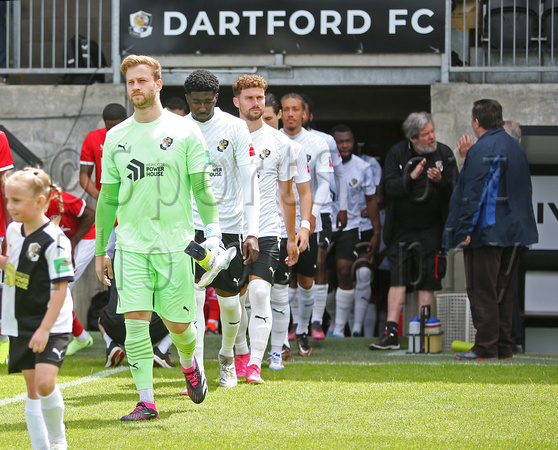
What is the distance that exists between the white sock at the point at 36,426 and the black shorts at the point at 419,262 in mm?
6023

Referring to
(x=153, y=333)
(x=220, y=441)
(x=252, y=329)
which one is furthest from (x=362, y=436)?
(x=153, y=333)

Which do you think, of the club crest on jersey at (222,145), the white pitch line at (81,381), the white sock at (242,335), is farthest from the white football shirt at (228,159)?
the white pitch line at (81,381)

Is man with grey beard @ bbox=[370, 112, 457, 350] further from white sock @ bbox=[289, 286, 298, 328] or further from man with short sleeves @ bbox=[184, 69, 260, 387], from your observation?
man with short sleeves @ bbox=[184, 69, 260, 387]

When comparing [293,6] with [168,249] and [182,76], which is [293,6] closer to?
[182,76]

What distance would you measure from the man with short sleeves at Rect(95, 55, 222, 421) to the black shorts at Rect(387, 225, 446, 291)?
4.58 metres

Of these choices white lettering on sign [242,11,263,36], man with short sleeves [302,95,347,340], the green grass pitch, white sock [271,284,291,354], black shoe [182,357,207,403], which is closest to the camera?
the green grass pitch

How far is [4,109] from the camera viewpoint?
12070 mm

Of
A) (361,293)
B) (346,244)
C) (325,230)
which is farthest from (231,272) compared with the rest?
(361,293)

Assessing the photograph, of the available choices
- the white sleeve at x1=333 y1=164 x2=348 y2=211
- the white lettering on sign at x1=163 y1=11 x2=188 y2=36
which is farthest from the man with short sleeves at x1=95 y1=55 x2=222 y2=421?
the white lettering on sign at x1=163 y1=11 x2=188 y2=36

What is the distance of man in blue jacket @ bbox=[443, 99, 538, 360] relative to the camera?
854 centimetres

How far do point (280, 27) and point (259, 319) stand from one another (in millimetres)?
5607

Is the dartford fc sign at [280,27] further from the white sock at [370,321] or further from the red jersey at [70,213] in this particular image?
the red jersey at [70,213]

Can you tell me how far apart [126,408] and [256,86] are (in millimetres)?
2724

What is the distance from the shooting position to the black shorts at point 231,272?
259 inches
